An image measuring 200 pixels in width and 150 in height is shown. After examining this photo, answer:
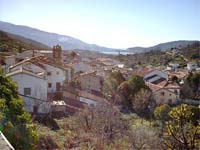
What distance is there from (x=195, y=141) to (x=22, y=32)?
22472 millimetres

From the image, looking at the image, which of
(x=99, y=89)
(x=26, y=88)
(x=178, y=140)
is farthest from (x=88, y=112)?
(x=99, y=89)

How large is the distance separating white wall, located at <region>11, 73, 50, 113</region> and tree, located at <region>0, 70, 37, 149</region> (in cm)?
464

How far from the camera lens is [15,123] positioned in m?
4.91

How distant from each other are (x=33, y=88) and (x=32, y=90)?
8cm

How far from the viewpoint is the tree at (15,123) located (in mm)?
4469

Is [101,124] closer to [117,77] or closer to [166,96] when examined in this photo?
[117,77]

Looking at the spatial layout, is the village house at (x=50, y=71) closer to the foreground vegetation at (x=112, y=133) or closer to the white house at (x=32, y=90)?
the white house at (x=32, y=90)

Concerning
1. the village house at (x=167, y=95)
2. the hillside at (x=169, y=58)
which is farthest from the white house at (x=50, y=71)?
the hillside at (x=169, y=58)

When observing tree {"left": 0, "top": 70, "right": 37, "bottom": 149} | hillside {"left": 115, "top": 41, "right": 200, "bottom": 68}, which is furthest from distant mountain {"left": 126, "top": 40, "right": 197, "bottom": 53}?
tree {"left": 0, "top": 70, "right": 37, "bottom": 149}

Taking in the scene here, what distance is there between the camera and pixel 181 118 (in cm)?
546

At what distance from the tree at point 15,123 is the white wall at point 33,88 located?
4639mm

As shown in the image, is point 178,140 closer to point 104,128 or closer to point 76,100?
point 104,128

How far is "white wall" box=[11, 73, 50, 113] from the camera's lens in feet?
33.8

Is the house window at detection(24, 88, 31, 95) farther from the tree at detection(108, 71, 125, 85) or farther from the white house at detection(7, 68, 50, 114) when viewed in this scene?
the tree at detection(108, 71, 125, 85)
